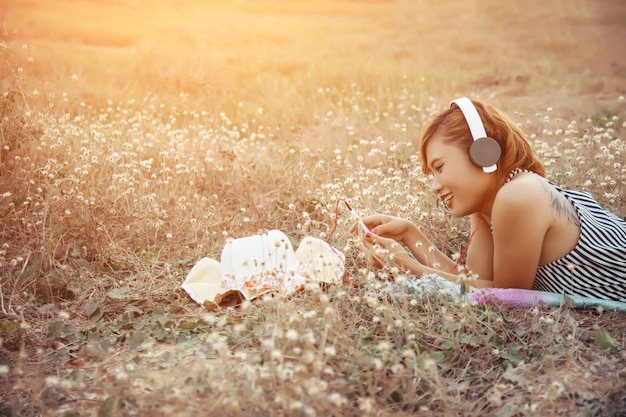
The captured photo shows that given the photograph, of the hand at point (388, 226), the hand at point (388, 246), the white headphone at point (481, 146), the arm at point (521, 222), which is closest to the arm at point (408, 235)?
the hand at point (388, 226)

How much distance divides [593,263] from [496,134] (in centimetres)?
82

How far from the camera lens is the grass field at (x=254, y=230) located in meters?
2.47

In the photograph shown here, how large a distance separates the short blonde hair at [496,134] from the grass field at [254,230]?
759mm

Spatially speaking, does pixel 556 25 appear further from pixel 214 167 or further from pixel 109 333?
pixel 109 333

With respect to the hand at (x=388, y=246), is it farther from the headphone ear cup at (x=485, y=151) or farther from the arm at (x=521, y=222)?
the headphone ear cup at (x=485, y=151)

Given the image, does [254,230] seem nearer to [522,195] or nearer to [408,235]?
[408,235]

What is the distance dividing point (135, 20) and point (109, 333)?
33.8ft

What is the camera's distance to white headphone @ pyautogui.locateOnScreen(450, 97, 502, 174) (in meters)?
3.13

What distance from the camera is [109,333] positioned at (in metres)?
3.23

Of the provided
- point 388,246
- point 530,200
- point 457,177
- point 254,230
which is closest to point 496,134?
point 457,177

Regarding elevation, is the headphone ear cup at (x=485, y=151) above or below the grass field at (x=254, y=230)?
above

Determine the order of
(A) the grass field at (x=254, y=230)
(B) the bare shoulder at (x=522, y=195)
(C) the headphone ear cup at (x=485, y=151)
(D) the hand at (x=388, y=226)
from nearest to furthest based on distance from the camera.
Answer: (A) the grass field at (x=254, y=230), (B) the bare shoulder at (x=522, y=195), (C) the headphone ear cup at (x=485, y=151), (D) the hand at (x=388, y=226)

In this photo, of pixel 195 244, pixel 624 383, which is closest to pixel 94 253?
pixel 195 244

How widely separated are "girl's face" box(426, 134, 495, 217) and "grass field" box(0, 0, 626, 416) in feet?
1.81
